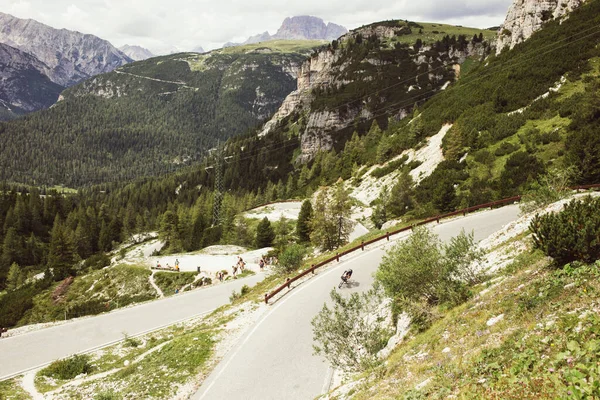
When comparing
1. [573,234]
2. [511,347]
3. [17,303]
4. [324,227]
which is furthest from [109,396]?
[17,303]

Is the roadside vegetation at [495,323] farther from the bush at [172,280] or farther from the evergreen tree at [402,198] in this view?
the bush at [172,280]

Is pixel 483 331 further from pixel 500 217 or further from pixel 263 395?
pixel 500 217

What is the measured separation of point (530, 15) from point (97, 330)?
8668 centimetres

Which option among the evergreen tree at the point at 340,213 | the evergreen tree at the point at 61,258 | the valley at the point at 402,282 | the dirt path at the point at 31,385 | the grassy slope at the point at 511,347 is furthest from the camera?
the evergreen tree at the point at 61,258

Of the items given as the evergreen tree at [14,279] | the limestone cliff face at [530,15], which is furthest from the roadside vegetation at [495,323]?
the evergreen tree at [14,279]

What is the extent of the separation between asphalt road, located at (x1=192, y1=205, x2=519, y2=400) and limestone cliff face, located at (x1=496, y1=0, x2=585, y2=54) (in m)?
62.0

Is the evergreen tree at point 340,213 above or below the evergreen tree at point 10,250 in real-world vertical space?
below

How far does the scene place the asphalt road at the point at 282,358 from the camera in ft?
44.8

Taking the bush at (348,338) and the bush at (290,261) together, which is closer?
the bush at (348,338)

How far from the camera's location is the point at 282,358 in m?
15.6

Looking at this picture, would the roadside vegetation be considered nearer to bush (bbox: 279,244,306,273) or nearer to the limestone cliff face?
bush (bbox: 279,244,306,273)

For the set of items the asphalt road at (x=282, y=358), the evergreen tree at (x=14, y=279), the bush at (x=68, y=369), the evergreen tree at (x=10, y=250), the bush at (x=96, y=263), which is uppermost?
the evergreen tree at (x=10, y=250)

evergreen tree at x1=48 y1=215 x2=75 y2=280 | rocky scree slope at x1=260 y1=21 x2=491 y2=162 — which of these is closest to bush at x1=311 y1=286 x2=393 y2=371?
evergreen tree at x1=48 y1=215 x2=75 y2=280

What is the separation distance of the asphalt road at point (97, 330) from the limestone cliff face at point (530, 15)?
239 ft
